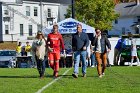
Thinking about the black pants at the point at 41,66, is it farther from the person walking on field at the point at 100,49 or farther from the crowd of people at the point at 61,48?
the person walking on field at the point at 100,49

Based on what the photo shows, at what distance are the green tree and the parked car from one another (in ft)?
107

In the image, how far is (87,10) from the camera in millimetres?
69750

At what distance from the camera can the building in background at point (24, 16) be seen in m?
70.1

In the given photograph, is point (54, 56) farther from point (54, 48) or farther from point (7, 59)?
point (7, 59)

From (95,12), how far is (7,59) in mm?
37430

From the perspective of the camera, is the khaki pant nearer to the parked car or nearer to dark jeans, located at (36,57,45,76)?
dark jeans, located at (36,57,45,76)

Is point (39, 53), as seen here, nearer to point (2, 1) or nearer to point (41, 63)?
point (41, 63)

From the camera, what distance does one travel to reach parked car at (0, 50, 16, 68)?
34.0 meters

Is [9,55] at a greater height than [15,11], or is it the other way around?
[15,11]

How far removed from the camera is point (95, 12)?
70750 mm

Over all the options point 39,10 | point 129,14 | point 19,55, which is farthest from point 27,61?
point 129,14

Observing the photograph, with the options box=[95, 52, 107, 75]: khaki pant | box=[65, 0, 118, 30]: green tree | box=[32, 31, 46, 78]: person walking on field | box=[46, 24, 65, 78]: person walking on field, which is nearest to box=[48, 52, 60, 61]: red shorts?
box=[46, 24, 65, 78]: person walking on field

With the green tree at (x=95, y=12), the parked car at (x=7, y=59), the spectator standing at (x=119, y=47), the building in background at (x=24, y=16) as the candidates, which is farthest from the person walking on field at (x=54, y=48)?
the green tree at (x=95, y=12)

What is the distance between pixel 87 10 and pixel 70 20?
40.3 meters
